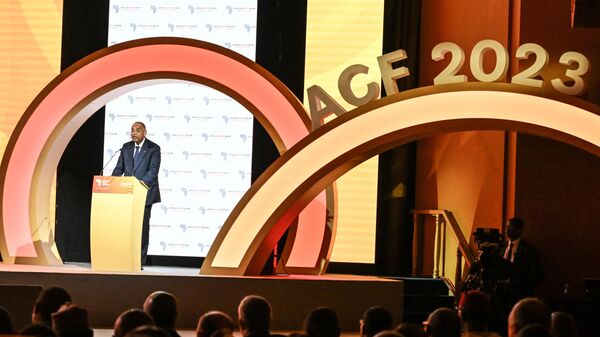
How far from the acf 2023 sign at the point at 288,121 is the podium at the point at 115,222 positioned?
0.75 meters

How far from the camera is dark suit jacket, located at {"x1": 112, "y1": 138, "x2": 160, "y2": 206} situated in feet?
38.2

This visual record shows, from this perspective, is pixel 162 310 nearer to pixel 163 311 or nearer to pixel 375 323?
pixel 163 311

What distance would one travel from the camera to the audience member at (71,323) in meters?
4.84

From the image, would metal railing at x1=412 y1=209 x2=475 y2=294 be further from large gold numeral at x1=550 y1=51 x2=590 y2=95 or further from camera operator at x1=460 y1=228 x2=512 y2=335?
large gold numeral at x1=550 y1=51 x2=590 y2=95

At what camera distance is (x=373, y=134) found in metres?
9.51

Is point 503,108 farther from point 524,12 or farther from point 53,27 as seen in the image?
point 53,27

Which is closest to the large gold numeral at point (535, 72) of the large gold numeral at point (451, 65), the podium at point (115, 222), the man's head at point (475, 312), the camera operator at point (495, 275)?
the large gold numeral at point (451, 65)

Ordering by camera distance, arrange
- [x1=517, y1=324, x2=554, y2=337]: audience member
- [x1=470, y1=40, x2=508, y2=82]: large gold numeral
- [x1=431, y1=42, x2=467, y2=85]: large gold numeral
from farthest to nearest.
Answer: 1. [x1=431, y1=42, x2=467, y2=85]: large gold numeral
2. [x1=470, y1=40, x2=508, y2=82]: large gold numeral
3. [x1=517, y1=324, x2=554, y2=337]: audience member

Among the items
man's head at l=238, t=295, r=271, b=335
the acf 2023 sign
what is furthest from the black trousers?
man's head at l=238, t=295, r=271, b=335

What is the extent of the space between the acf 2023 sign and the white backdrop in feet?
7.81

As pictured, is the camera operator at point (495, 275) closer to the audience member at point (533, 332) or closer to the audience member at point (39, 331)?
the audience member at point (533, 332)

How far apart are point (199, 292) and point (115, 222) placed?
1260 mm

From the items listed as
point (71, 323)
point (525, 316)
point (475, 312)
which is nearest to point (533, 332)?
point (525, 316)

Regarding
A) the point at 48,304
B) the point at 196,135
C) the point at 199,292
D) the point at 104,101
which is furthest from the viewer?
the point at 196,135
